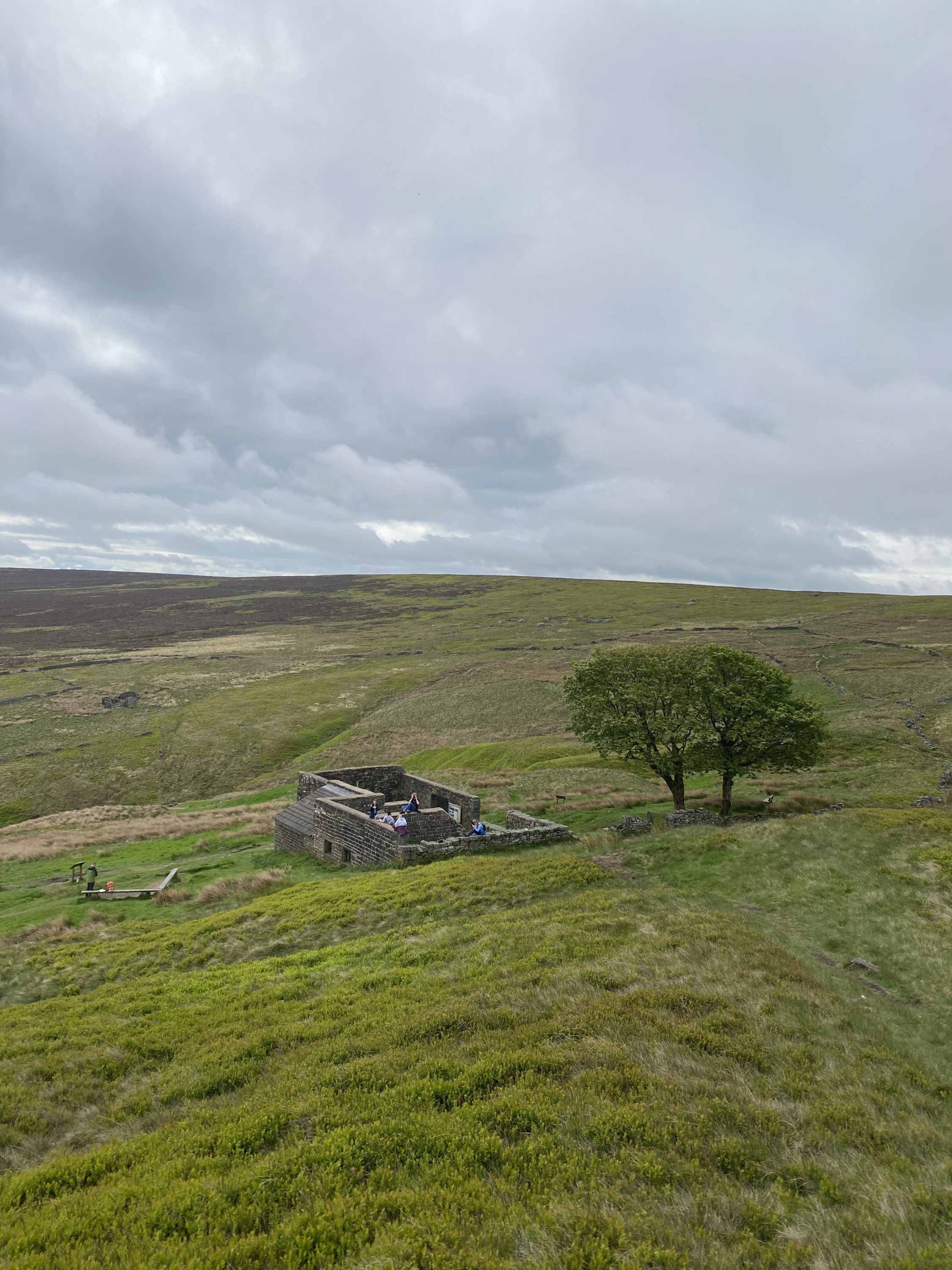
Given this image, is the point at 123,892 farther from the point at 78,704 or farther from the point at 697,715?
the point at 78,704

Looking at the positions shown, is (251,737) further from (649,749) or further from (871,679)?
(871,679)

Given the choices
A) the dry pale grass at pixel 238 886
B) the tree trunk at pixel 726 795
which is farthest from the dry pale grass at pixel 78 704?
the tree trunk at pixel 726 795

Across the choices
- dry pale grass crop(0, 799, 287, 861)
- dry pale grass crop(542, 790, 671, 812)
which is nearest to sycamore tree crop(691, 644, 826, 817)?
dry pale grass crop(542, 790, 671, 812)

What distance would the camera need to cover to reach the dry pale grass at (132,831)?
121 ft

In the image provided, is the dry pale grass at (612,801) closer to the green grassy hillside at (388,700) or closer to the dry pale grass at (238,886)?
the green grassy hillside at (388,700)

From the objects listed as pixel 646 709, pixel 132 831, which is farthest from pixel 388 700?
pixel 646 709

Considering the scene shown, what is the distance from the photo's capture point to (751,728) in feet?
112

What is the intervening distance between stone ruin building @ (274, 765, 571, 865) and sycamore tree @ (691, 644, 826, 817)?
1049cm

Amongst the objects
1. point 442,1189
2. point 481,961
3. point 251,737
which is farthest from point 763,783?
point 251,737

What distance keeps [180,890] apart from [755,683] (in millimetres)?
32466

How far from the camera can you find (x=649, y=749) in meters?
35.8

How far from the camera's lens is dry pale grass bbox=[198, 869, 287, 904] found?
26.3 meters

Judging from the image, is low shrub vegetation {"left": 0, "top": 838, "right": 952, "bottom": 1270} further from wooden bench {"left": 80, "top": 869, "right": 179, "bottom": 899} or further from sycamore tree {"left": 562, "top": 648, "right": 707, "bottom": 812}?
sycamore tree {"left": 562, "top": 648, "right": 707, "bottom": 812}

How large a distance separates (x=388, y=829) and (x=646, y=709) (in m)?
16.9
